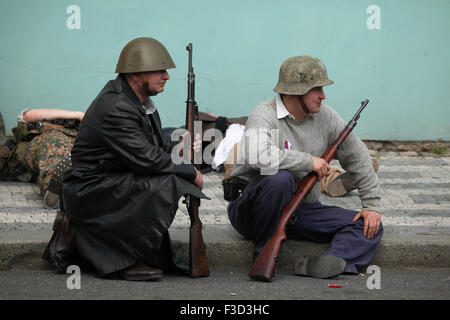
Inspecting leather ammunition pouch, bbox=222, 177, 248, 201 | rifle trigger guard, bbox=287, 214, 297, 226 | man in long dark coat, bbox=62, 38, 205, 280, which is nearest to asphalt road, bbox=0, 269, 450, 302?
man in long dark coat, bbox=62, 38, 205, 280

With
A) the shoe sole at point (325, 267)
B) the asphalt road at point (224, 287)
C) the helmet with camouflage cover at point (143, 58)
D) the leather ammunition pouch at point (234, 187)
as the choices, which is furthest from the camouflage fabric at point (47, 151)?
the shoe sole at point (325, 267)

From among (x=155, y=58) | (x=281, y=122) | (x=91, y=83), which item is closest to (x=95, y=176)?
(x=155, y=58)

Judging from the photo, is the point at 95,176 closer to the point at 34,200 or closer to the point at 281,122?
the point at 281,122

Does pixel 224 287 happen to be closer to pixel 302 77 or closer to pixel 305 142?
pixel 305 142

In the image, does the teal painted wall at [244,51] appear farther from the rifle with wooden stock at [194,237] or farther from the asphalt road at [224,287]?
the asphalt road at [224,287]

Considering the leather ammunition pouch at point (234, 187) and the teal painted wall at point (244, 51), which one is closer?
the leather ammunition pouch at point (234, 187)

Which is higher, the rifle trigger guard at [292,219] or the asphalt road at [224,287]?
the rifle trigger guard at [292,219]

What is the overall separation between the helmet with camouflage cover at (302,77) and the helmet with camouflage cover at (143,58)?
75 centimetres

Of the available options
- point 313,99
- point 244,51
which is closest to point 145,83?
point 313,99

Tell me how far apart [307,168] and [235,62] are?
11.7ft

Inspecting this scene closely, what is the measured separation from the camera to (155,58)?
175 inches

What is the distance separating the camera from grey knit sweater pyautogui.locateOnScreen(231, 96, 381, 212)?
15.2 feet

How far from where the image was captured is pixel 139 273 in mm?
4324

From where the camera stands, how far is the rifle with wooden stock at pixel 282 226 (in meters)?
4.36
